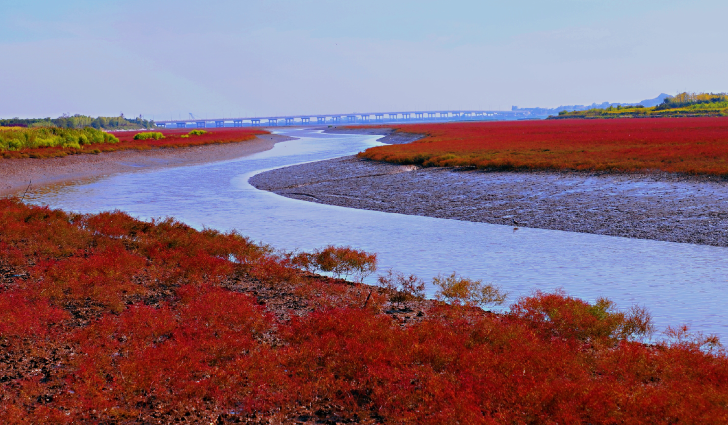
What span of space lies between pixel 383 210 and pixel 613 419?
59.7 feet

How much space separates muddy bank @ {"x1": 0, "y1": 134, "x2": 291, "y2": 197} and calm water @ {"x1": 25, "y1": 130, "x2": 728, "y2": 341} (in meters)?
9.05

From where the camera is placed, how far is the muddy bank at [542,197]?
18.5 m

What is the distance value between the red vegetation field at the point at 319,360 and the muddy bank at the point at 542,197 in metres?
9.98

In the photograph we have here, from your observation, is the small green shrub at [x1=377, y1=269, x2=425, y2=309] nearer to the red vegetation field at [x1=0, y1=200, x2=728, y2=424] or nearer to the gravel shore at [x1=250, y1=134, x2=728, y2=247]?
the red vegetation field at [x1=0, y1=200, x2=728, y2=424]

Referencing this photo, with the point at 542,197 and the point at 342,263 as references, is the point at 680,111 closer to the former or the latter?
the point at 542,197

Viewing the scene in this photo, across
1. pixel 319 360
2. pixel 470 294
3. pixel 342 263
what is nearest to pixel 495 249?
pixel 342 263

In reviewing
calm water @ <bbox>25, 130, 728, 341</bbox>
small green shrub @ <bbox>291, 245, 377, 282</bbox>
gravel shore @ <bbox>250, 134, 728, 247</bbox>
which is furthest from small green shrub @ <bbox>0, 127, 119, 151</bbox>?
small green shrub @ <bbox>291, 245, 377, 282</bbox>

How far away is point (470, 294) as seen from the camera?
11.0m

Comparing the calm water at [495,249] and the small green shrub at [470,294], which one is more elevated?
the small green shrub at [470,294]

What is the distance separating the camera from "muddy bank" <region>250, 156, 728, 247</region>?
18.5 metres

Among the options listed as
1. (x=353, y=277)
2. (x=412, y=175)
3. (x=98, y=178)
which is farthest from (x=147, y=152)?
(x=353, y=277)

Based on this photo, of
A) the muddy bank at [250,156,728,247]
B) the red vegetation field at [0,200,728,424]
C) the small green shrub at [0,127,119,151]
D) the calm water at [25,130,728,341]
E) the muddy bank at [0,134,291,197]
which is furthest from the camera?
the small green shrub at [0,127,119,151]

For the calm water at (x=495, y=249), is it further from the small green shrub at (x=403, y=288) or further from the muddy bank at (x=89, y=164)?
the muddy bank at (x=89, y=164)

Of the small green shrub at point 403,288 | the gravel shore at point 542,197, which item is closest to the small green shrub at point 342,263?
the small green shrub at point 403,288
